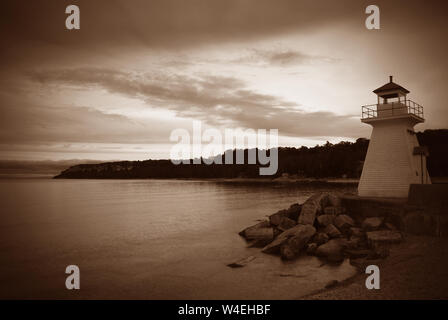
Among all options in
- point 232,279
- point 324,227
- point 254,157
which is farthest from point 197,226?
point 254,157

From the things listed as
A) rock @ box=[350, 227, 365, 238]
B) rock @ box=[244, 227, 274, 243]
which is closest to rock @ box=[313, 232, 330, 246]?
Answer: rock @ box=[350, 227, 365, 238]

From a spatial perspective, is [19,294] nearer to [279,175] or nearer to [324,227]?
[324,227]

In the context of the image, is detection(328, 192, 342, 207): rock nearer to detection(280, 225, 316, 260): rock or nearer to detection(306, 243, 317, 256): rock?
detection(280, 225, 316, 260): rock

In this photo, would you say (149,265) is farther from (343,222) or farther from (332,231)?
(343,222)

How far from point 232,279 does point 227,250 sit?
587cm

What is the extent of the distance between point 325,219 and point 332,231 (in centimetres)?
171

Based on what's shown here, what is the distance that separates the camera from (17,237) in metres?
26.8

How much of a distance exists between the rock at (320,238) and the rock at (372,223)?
2.29 m

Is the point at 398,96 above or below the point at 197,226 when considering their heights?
above

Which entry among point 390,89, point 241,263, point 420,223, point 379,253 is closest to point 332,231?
point 379,253

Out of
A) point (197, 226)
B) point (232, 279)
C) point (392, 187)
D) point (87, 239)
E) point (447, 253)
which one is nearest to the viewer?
point (447, 253)

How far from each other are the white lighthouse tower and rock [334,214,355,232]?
4.14 meters

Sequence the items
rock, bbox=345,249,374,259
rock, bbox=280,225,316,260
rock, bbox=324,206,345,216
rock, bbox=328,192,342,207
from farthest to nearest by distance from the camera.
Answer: rock, bbox=328,192,342,207 < rock, bbox=324,206,345,216 < rock, bbox=280,225,316,260 < rock, bbox=345,249,374,259

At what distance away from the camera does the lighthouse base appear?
70.1ft
